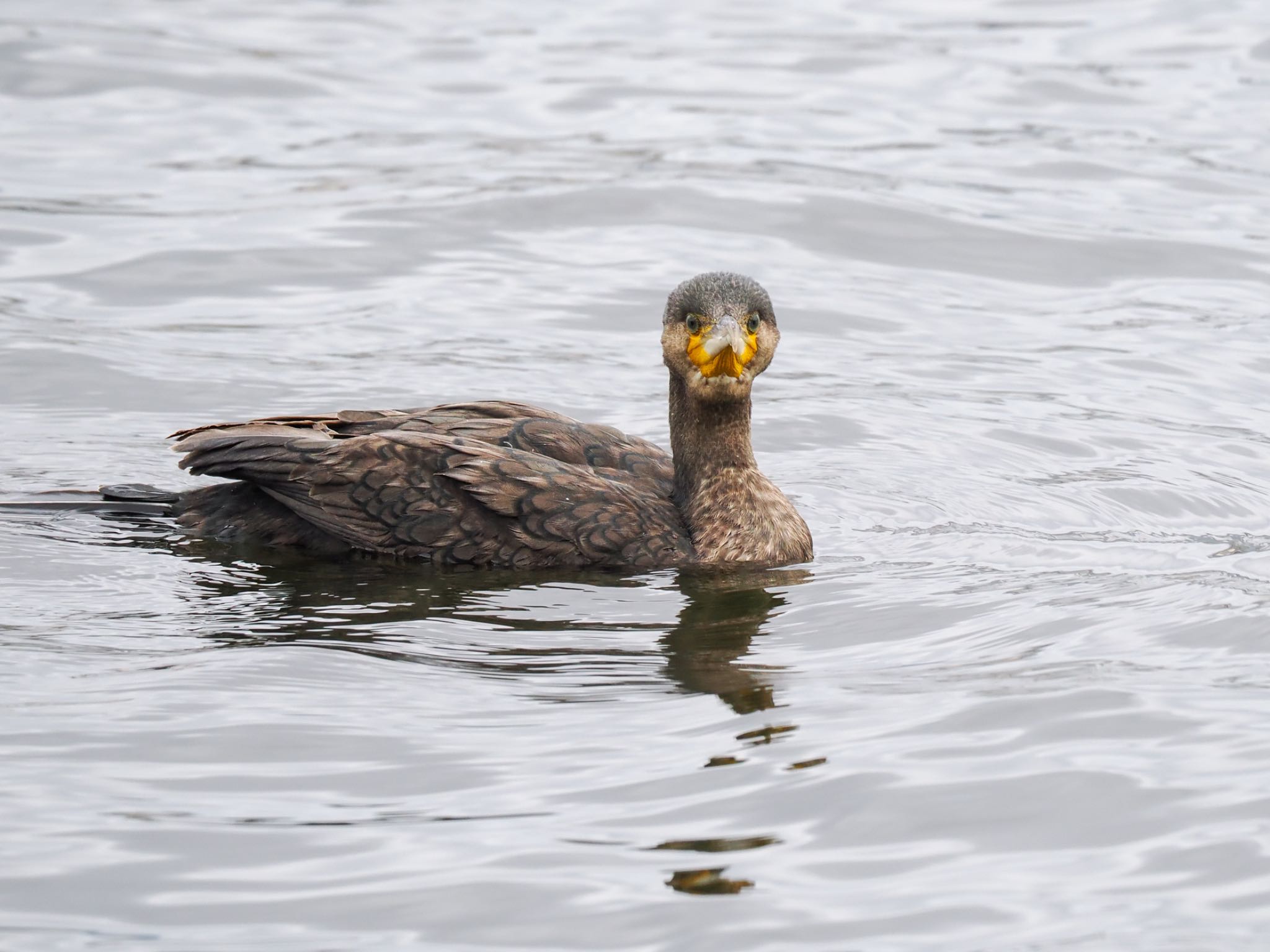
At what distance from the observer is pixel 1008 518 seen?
8.52 m

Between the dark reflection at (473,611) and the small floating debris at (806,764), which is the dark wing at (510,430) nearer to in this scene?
the dark reflection at (473,611)

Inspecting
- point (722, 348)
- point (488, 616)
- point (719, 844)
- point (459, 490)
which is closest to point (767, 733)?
point (719, 844)

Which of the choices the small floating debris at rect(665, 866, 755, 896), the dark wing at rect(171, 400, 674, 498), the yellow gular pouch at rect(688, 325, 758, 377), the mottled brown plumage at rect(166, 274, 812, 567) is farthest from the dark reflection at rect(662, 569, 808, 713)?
the small floating debris at rect(665, 866, 755, 896)

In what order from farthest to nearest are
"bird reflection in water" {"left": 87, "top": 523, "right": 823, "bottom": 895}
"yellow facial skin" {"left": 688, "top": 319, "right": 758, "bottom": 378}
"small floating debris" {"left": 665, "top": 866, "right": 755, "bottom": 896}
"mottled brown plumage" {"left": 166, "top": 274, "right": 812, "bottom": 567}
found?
"mottled brown plumage" {"left": 166, "top": 274, "right": 812, "bottom": 567} → "yellow facial skin" {"left": 688, "top": 319, "right": 758, "bottom": 378} → "bird reflection in water" {"left": 87, "top": 523, "right": 823, "bottom": 895} → "small floating debris" {"left": 665, "top": 866, "right": 755, "bottom": 896}

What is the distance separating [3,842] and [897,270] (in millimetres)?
8893

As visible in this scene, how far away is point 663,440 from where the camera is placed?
9969mm

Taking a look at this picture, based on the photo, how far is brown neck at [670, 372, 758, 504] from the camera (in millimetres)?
8016

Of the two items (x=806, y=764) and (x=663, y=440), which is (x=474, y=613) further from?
(x=663, y=440)

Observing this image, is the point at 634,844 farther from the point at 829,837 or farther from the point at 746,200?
the point at 746,200

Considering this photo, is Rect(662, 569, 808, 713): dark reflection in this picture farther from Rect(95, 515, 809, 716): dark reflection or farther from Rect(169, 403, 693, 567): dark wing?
Rect(169, 403, 693, 567): dark wing

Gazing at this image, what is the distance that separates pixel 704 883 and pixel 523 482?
9.50ft

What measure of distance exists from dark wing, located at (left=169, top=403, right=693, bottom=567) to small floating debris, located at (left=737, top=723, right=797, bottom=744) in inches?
70.0

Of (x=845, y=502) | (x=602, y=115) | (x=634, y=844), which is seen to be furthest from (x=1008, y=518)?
(x=602, y=115)

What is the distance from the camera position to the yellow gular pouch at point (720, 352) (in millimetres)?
7500
